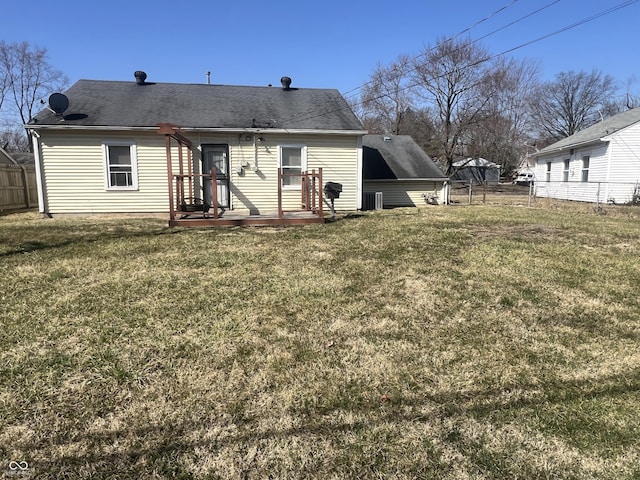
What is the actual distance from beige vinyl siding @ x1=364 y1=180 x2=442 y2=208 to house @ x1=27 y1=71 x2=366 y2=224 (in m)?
2.61

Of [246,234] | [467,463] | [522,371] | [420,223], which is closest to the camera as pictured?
[467,463]

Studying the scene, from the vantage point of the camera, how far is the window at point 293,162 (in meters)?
12.0

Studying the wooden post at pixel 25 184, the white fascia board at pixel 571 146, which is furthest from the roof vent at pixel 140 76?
the white fascia board at pixel 571 146

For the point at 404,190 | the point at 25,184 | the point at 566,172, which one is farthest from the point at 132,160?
the point at 566,172

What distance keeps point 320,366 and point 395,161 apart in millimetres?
13890

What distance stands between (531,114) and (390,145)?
111 feet

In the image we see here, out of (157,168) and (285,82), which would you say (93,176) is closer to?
(157,168)

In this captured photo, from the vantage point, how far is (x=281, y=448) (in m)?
2.11

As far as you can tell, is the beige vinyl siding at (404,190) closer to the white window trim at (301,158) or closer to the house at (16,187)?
the white window trim at (301,158)

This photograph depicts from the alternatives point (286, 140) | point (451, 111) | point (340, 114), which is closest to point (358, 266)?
point (286, 140)

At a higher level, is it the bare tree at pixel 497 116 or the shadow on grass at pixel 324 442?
the bare tree at pixel 497 116

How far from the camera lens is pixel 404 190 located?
1539 centimetres

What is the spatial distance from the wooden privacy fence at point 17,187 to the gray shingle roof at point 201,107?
3.63 meters

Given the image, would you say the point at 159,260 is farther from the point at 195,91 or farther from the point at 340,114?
the point at 195,91
